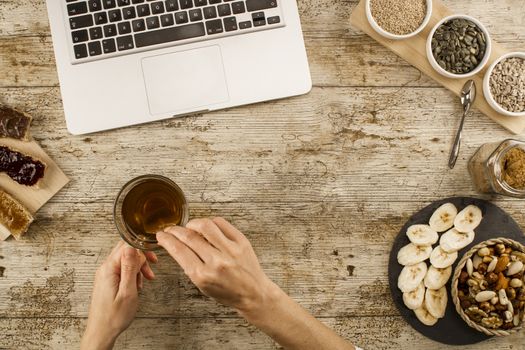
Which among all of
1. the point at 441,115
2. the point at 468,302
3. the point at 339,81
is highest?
the point at 339,81

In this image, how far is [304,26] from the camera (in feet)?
3.59

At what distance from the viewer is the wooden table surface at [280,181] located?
3.49 feet

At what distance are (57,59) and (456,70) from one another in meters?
0.86

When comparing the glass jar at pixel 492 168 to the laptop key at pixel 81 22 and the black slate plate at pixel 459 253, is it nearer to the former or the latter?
the black slate plate at pixel 459 253

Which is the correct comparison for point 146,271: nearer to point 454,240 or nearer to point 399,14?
point 454,240

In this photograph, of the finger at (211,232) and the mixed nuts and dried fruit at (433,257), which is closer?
the finger at (211,232)

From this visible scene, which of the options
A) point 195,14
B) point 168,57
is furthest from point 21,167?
point 195,14

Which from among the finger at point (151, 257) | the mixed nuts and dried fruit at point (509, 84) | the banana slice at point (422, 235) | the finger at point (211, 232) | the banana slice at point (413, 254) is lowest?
the banana slice at point (413, 254)

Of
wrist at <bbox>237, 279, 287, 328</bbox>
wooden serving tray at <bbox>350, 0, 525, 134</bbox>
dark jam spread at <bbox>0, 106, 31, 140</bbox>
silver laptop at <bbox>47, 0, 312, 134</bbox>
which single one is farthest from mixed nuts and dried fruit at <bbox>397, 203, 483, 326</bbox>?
dark jam spread at <bbox>0, 106, 31, 140</bbox>

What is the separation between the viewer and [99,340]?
3.20 feet

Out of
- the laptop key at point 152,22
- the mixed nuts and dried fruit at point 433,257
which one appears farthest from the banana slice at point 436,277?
the laptop key at point 152,22

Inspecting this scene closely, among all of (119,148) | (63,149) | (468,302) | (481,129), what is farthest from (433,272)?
(63,149)

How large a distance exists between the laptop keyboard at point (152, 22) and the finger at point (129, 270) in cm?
42

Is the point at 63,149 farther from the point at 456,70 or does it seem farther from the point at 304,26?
the point at 456,70
